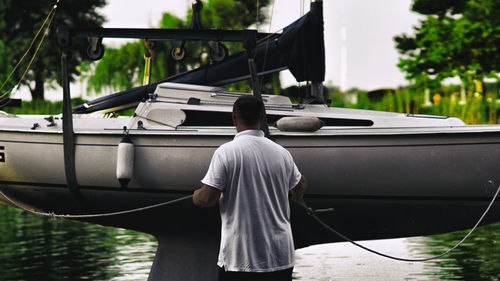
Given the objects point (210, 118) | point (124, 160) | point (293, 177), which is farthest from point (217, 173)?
point (210, 118)

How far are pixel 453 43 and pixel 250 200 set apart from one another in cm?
3952

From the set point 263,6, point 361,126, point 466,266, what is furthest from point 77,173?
point 263,6

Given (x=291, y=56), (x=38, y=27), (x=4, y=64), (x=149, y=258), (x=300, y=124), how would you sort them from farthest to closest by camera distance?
1. (x=38, y=27)
2. (x=4, y=64)
3. (x=149, y=258)
4. (x=291, y=56)
5. (x=300, y=124)

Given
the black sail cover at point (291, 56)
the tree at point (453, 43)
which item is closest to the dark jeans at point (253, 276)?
the black sail cover at point (291, 56)

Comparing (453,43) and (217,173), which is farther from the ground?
(453,43)

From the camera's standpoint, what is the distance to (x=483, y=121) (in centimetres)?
2509

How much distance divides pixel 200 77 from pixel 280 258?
15.7ft

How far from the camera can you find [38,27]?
47.2m

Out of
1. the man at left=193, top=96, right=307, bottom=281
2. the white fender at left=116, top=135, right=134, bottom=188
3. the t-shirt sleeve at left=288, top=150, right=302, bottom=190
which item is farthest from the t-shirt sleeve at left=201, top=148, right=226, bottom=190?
the white fender at left=116, top=135, right=134, bottom=188

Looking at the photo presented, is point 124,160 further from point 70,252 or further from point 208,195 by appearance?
point 70,252

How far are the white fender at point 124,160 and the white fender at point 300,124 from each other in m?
1.40

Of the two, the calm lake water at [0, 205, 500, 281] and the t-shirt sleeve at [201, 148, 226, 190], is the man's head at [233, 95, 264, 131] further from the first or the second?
the calm lake water at [0, 205, 500, 281]

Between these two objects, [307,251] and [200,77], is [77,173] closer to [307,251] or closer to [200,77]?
[200,77]

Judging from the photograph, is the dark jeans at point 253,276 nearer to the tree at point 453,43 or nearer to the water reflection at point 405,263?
the water reflection at point 405,263
